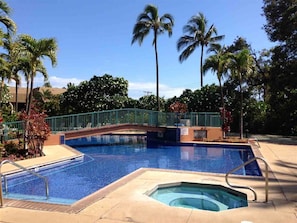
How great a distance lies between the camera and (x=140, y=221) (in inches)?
230

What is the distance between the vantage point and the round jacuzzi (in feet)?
26.4

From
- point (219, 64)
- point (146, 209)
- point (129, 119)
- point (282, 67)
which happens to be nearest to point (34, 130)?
point (129, 119)

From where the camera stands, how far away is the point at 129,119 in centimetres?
2333

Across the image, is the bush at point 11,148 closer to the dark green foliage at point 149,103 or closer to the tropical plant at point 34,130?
the tropical plant at point 34,130

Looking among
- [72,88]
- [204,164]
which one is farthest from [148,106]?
[204,164]

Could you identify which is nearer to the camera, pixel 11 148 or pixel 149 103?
pixel 11 148

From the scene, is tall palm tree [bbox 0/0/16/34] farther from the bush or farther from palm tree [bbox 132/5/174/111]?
palm tree [bbox 132/5/174/111]

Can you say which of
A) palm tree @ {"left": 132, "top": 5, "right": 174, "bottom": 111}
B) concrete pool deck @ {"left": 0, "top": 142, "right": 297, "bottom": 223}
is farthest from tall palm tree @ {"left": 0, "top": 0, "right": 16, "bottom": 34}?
palm tree @ {"left": 132, "top": 5, "right": 174, "bottom": 111}

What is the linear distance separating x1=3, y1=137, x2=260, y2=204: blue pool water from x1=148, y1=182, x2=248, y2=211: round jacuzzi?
258 cm

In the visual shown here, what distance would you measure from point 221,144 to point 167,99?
49.9 feet

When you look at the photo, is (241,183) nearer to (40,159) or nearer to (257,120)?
(40,159)

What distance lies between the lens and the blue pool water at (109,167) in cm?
991

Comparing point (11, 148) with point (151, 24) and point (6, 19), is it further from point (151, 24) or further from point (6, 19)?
point (151, 24)

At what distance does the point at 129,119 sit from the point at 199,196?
49.2 feet
